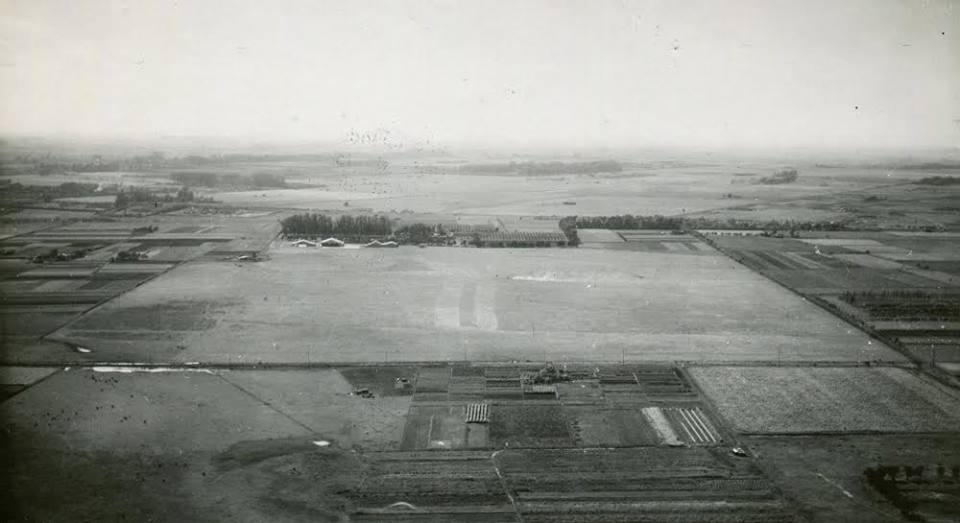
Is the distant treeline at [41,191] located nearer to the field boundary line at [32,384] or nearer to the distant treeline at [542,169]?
the field boundary line at [32,384]

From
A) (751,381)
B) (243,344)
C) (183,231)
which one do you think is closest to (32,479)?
(243,344)

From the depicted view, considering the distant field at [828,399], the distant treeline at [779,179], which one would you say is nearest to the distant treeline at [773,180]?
the distant treeline at [779,179]

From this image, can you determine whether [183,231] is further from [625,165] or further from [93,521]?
[625,165]

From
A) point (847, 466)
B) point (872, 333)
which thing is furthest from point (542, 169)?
point (847, 466)

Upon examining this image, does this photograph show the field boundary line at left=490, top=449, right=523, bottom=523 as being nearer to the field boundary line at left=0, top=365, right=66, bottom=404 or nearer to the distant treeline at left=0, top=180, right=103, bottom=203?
the field boundary line at left=0, top=365, right=66, bottom=404

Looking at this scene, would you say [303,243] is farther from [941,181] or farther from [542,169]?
[941,181]

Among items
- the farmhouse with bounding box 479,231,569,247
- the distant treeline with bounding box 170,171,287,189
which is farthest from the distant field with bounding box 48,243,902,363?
the distant treeline with bounding box 170,171,287,189
